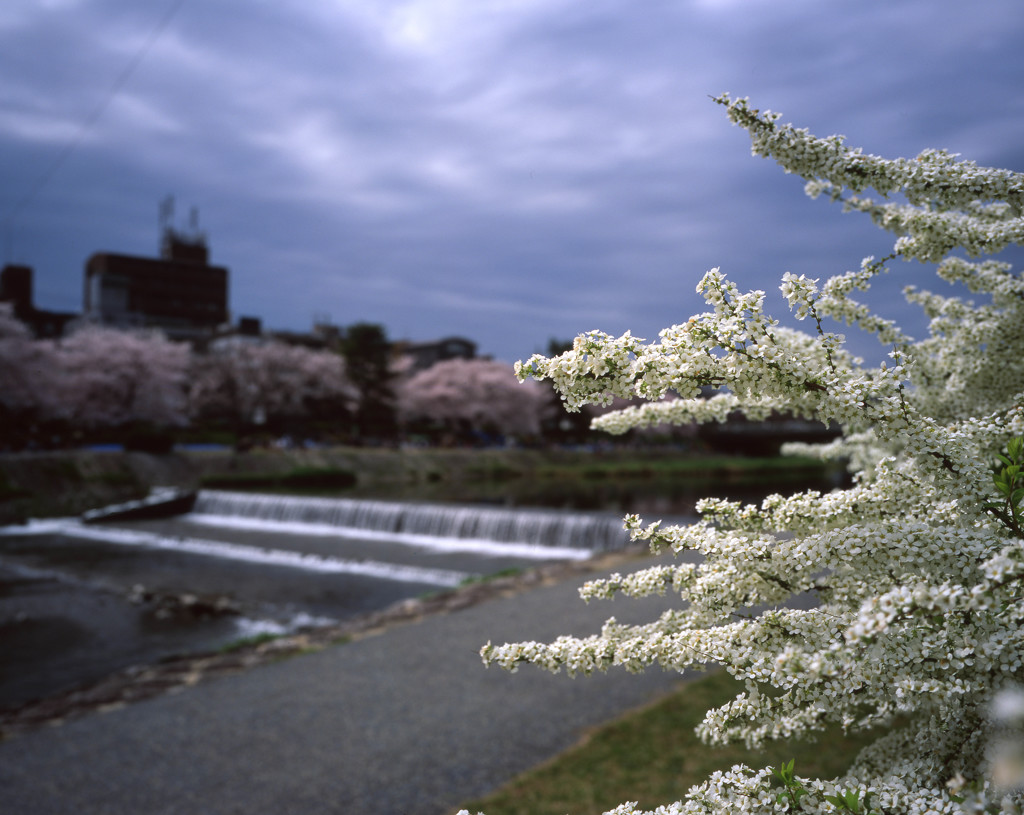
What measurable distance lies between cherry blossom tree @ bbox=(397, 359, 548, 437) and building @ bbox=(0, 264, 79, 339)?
3778 cm

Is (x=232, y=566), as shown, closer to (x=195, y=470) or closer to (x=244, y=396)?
(x=195, y=470)

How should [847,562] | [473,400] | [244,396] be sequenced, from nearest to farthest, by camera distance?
[847,562], [244,396], [473,400]

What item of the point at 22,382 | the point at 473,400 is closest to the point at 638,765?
the point at 22,382

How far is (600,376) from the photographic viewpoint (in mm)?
1904

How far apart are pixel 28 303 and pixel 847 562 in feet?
289

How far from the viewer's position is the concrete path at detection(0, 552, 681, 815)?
20.1ft

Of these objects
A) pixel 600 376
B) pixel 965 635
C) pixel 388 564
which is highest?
pixel 600 376

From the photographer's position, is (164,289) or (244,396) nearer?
(244,396)

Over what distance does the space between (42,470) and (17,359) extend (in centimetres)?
1043

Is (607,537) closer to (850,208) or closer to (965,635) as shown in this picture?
(850,208)

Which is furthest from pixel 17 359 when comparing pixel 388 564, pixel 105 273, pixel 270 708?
pixel 105 273

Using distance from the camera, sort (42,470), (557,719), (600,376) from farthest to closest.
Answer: (42,470) < (557,719) < (600,376)

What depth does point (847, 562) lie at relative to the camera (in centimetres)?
200

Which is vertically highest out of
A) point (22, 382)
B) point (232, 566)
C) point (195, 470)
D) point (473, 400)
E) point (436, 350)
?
point (436, 350)
